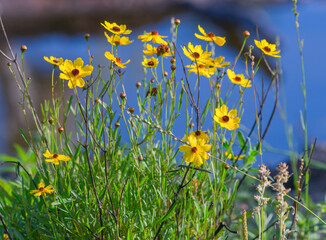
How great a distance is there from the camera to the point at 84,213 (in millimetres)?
1208

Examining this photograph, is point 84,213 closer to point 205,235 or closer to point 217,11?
point 205,235

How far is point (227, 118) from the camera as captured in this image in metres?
0.99

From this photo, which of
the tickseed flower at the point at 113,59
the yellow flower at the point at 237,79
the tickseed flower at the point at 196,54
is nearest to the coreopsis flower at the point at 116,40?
the tickseed flower at the point at 113,59

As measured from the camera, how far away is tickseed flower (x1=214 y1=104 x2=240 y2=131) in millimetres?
975

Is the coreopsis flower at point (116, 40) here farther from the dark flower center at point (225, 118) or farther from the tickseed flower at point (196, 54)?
the dark flower center at point (225, 118)

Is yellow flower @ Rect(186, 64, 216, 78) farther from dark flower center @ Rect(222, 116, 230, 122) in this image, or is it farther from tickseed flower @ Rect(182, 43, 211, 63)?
A: dark flower center @ Rect(222, 116, 230, 122)

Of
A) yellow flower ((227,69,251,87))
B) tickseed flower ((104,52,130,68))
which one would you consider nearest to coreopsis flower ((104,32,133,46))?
tickseed flower ((104,52,130,68))

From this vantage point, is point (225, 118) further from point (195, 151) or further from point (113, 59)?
point (113, 59)

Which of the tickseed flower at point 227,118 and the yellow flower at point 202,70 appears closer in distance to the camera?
the tickseed flower at point 227,118

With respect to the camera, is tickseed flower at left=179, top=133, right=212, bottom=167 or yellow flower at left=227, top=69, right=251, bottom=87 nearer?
tickseed flower at left=179, top=133, right=212, bottom=167

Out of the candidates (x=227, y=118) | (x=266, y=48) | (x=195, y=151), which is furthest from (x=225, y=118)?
(x=266, y=48)

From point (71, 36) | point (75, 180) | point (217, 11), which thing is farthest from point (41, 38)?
point (75, 180)

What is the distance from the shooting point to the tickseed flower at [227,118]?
0.98 m

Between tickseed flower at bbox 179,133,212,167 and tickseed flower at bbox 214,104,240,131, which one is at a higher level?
tickseed flower at bbox 214,104,240,131
